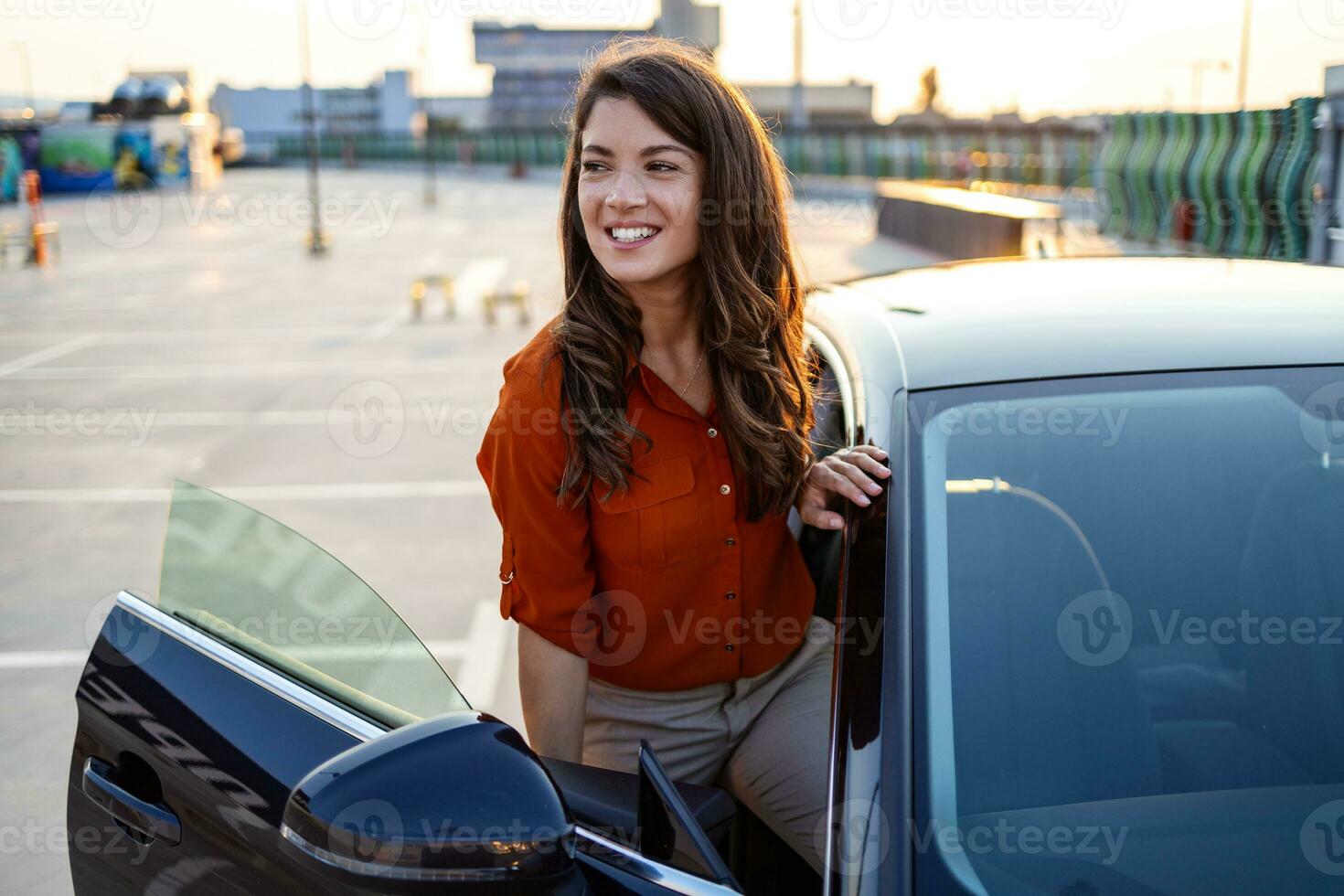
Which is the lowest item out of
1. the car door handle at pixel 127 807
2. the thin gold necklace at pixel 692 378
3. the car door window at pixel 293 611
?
→ the car door handle at pixel 127 807

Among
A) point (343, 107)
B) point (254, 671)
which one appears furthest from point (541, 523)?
point (343, 107)

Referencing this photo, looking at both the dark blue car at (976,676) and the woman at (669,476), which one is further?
the woman at (669,476)

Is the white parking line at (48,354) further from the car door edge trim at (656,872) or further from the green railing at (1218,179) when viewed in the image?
the car door edge trim at (656,872)

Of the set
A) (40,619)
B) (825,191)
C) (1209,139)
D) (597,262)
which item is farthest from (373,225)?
(597,262)

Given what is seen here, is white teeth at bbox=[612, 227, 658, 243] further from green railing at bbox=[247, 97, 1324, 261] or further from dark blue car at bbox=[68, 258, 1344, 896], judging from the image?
green railing at bbox=[247, 97, 1324, 261]

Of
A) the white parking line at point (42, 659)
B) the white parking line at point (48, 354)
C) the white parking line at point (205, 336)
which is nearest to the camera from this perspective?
the white parking line at point (42, 659)

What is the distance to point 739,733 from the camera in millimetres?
2221

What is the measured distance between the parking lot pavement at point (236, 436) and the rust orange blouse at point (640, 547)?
596 millimetres

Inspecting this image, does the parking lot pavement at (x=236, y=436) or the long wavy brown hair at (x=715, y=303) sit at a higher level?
the long wavy brown hair at (x=715, y=303)

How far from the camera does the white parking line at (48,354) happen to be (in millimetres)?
12117

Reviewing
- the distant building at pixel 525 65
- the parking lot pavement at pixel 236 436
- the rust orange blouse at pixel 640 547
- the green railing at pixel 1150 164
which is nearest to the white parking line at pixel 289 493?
the parking lot pavement at pixel 236 436

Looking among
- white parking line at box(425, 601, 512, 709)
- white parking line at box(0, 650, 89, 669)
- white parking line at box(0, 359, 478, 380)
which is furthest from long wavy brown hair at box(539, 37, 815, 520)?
white parking line at box(0, 359, 478, 380)

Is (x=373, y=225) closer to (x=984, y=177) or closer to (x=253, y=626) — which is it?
(x=984, y=177)

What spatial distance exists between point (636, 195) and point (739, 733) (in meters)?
0.98
